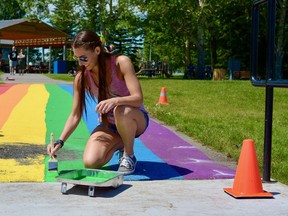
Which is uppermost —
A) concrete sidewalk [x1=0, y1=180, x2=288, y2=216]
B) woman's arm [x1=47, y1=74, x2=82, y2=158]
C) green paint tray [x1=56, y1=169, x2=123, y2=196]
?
woman's arm [x1=47, y1=74, x2=82, y2=158]

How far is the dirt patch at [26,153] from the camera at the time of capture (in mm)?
4914

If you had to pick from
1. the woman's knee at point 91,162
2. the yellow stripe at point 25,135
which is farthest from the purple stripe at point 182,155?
the yellow stripe at point 25,135

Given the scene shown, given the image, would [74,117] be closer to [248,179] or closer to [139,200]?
[139,200]

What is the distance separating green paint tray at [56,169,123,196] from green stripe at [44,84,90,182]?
0.32 meters

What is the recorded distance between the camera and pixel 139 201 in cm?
356

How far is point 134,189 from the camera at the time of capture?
154 inches

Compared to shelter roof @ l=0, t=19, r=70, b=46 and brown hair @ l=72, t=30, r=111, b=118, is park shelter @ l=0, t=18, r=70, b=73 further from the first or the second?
brown hair @ l=72, t=30, r=111, b=118

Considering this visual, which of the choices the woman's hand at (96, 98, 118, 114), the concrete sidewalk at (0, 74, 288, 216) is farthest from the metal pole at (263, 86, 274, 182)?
the woman's hand at (96, 98, 118, 114)

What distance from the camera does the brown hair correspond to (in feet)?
13.5

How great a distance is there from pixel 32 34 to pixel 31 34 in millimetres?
168

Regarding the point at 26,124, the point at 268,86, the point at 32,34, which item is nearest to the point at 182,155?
the point at 268,86

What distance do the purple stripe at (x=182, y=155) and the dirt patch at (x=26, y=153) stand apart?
103 cm

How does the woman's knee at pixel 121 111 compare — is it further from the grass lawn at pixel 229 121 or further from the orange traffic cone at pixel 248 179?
the grass lawn at pixel 229 121

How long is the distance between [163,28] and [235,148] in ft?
93.2
